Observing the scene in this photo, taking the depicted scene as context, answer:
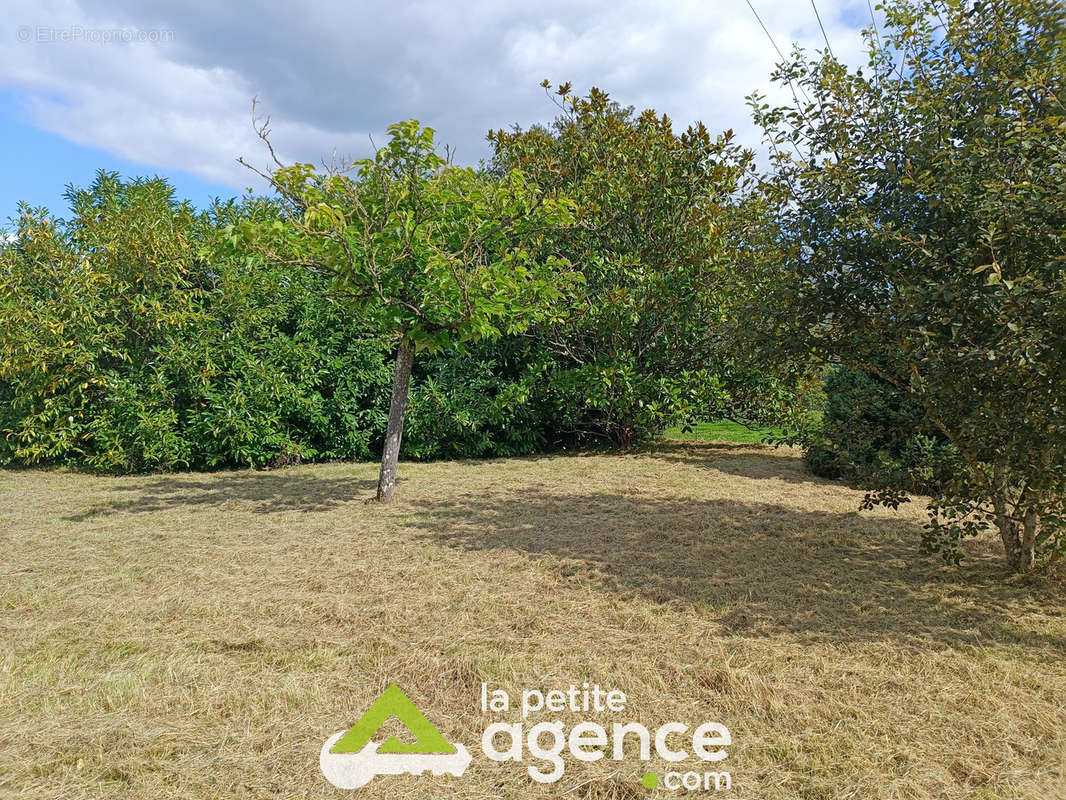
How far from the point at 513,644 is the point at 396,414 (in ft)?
12.3

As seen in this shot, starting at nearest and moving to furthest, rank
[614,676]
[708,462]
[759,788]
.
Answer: [759,788] → [614,676] → [708,462]

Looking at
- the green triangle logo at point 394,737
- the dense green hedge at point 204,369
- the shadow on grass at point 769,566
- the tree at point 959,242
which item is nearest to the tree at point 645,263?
the dense green hedge at point 204,369

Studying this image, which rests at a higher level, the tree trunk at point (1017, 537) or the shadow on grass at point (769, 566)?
the tree trunk at point (1017, 537)

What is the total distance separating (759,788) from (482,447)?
26.8 feet

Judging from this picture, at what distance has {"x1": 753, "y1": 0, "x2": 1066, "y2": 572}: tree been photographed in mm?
3449

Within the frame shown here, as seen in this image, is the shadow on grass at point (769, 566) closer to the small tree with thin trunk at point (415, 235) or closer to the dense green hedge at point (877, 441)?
the dense green hedge at point (877, 441)

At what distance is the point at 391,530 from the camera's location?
19.1ft

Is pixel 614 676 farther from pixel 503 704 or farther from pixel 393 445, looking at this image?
pixel 393 445

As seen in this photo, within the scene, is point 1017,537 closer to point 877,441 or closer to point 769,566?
point 769,566

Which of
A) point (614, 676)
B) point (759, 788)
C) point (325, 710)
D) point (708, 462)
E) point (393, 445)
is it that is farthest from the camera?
point (708, 462)

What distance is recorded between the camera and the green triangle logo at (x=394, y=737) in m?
2.57

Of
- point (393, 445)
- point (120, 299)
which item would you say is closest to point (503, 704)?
point (393, 445)

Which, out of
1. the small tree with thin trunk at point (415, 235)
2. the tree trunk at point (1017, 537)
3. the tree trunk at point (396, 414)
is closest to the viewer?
the tree trunk at point (1017, 537)

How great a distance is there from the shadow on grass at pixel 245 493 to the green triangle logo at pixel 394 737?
13.2 ft
